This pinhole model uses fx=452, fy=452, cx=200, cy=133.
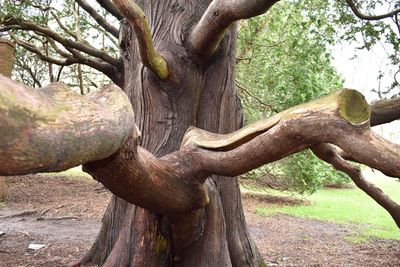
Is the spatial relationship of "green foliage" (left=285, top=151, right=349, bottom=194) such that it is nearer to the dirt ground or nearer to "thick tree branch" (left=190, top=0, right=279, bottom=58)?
the dirt ground

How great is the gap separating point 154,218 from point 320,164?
9.85 metres

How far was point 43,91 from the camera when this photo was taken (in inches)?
69.1

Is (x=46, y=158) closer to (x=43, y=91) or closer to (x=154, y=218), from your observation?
(x=43, y=91)

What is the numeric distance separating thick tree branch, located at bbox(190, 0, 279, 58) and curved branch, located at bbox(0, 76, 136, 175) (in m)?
1.43

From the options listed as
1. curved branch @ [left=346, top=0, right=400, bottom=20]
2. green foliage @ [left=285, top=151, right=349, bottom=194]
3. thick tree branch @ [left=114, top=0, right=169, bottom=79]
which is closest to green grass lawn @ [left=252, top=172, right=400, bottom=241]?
green foliage @ [left=285, top=151, right=349, bottom=194]

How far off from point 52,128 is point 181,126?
2.42 m

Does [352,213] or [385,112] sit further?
[352,213]

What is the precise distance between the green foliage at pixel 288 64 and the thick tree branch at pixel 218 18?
4.10 meters

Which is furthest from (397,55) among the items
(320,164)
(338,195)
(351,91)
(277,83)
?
(338,195)

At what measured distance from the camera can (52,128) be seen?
1.68 metres

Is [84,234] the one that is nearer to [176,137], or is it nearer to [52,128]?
[176,137]

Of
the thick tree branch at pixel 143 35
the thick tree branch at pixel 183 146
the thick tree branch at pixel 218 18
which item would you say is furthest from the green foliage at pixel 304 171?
the thick tree branch at pixel 183 146

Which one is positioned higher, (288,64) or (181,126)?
(288,64)

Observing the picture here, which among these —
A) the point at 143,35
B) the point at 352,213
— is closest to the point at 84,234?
the point at 143,35
